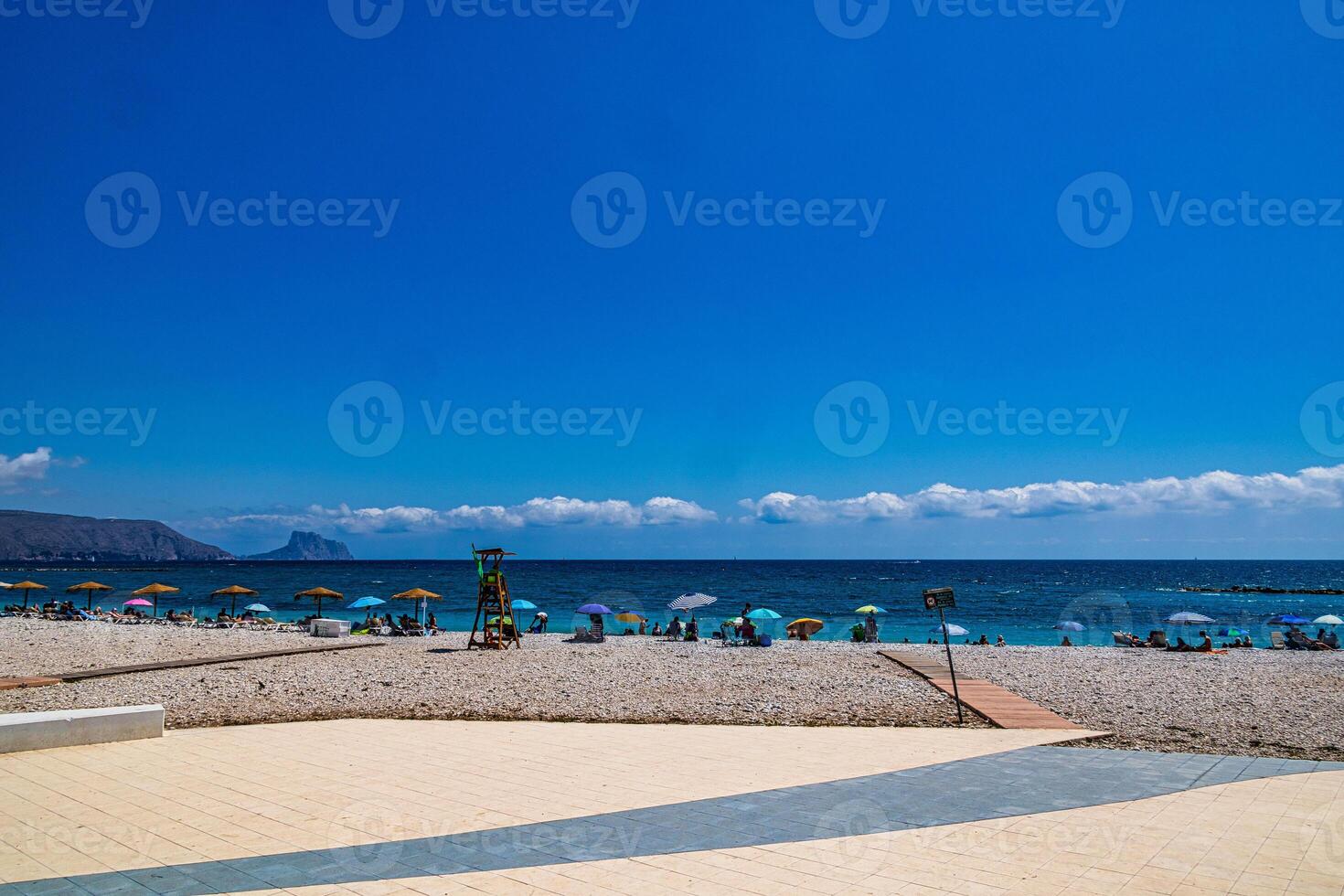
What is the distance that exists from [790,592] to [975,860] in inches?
3012

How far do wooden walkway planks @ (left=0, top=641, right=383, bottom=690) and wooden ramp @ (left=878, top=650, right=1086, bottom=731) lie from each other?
16821 mm

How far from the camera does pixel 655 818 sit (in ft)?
23.8

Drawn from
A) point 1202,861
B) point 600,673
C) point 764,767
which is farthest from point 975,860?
point 600,673

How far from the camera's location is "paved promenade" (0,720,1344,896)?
5.70 meters

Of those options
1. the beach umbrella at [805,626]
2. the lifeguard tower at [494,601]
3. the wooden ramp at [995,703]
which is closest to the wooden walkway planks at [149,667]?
the lifeguard tower at [494,601]

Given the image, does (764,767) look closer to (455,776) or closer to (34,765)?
(455,776)

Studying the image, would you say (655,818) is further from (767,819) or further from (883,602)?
(883,602)

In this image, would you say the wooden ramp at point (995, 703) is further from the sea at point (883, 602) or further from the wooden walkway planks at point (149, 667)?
the sea at point (883, 602)

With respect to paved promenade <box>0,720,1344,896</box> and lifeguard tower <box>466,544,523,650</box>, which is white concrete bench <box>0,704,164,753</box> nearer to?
paved promenade <box>0,720,1344,896</box>

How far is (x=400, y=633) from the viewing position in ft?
105

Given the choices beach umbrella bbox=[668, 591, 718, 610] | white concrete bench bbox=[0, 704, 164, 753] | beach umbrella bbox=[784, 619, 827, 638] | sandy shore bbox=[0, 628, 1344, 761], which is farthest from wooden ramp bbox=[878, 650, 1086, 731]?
beach umbrella bbox=[668, 591, 718, 610]

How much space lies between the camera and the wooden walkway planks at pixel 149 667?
50.5 feet

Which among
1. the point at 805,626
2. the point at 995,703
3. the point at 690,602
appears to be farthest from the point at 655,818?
the point at 690,602

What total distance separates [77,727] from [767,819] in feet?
28.4
